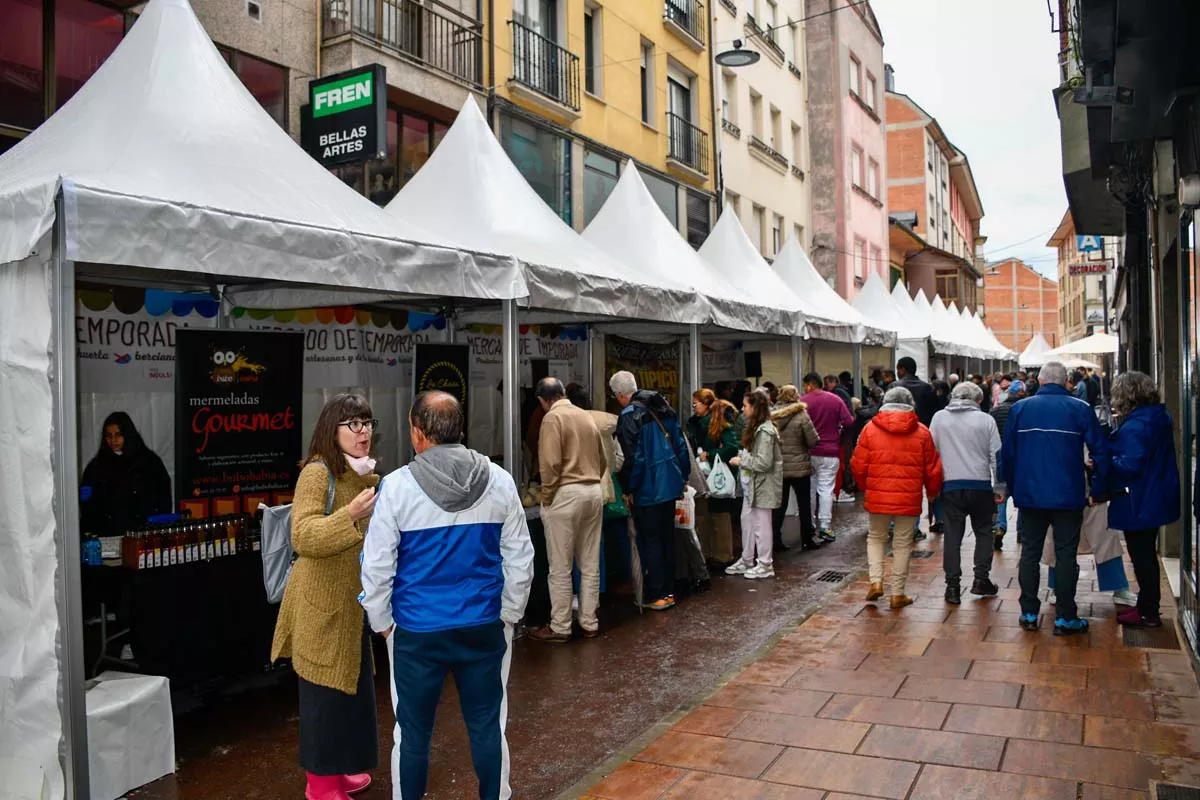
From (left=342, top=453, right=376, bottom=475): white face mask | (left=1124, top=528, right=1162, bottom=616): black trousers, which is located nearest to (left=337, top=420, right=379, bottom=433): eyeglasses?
(left=342, top=453, right=376, bottom=475): white face mask

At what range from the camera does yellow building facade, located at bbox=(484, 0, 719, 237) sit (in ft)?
52.2

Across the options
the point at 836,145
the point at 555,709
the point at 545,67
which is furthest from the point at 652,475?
the point at 836,145

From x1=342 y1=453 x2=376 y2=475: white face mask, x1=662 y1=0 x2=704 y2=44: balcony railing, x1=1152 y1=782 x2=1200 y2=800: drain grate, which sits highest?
x1=662 y1=0 x2=704 y2=44: balcony railing

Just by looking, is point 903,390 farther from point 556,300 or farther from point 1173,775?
point 1173,775

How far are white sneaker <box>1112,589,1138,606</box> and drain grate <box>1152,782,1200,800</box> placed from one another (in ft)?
12.6

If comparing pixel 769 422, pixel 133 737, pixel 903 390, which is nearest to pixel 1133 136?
pixel 903 390

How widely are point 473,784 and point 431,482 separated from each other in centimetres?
177

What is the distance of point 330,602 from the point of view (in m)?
4.24

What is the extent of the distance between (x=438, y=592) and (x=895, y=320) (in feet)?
63.8

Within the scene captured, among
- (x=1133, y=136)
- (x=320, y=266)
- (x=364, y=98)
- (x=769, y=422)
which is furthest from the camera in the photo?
(x=364, y=98)

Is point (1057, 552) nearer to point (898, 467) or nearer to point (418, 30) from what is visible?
point (898, 467)

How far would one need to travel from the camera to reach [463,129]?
9836mm

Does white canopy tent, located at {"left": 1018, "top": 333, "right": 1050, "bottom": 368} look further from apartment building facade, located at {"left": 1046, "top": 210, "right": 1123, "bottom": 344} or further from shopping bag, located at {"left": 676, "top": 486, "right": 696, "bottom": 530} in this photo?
shopping bag, located at {"left": 676, "top": 486, "right": 696, "bottom": 530}

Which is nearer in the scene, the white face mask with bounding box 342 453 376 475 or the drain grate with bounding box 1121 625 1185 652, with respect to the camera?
the white face mask with bounding box 342 453 376 475
